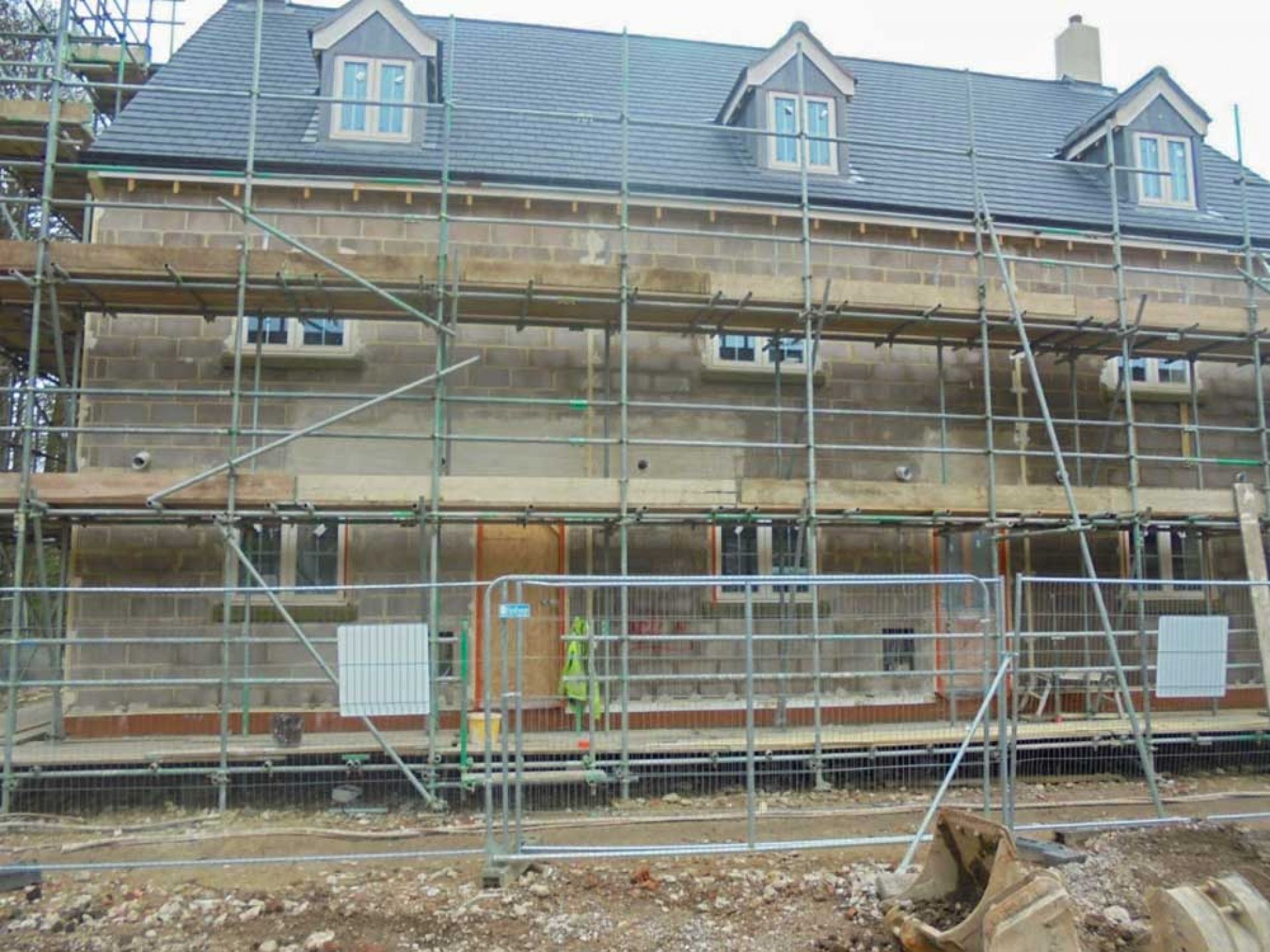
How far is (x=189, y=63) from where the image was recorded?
45.9 ft

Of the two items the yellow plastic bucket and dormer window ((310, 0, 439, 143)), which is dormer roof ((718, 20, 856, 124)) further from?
the yellow plastic bucket

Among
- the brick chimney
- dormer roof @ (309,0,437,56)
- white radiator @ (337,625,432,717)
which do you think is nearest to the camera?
white radiator @ (337,625,432,717)

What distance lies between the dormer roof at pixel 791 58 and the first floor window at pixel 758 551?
6538mm

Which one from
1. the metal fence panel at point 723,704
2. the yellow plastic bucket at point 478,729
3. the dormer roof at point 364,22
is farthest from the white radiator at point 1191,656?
the dormer roof at point 364,22

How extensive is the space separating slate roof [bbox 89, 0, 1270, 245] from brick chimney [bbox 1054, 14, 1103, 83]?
187 cm

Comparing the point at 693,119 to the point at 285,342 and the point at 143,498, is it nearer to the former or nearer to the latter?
the point at 285,342

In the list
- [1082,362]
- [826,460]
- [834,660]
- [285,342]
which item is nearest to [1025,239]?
[1082,362]

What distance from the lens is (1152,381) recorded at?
46.1 ft

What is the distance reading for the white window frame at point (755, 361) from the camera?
41.4 feet

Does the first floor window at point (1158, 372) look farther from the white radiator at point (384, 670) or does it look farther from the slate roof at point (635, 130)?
the white radiator at point (384, 670)

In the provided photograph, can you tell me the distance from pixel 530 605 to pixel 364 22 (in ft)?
27.8

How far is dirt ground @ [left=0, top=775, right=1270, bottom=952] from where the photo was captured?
19.7ft

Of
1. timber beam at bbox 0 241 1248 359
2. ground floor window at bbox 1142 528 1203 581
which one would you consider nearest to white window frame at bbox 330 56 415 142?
timber beam at bbox 0 241 1248 359

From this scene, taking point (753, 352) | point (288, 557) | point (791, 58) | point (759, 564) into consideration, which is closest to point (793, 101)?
point (791, 58)
